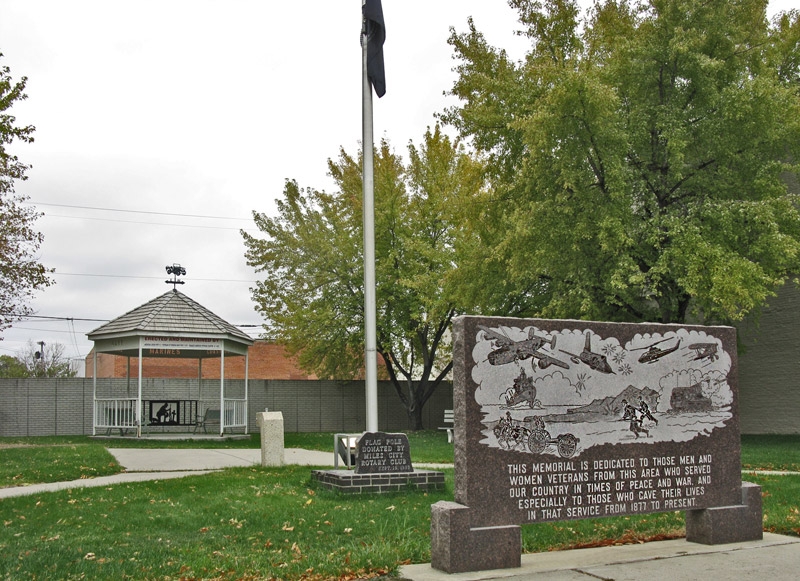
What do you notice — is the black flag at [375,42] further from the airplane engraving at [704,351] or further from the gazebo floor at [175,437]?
the gazebo floor at [175,437]

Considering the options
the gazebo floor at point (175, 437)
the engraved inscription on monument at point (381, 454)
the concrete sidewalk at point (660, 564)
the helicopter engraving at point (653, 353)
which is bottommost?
the gazebo floor at point (175, 437)

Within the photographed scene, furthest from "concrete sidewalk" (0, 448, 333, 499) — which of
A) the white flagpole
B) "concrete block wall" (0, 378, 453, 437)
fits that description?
"concrete block wall" (0, 378, 453, 437)

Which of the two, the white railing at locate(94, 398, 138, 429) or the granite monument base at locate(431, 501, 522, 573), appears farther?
the white railing at locate(94, 398, 138, 429)

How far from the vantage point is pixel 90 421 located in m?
27.4

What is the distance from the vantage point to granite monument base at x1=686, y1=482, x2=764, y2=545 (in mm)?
7277

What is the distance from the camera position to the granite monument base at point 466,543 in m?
6.16

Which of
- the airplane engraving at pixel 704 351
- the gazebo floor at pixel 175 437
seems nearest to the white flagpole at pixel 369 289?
the airplane engraving at pixel 704 351

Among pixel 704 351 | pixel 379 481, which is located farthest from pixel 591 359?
pixel 379 481

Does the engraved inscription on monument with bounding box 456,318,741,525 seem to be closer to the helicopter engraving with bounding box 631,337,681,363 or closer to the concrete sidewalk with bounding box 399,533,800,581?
the helicopter engraving with bounding box 631,337,681,363

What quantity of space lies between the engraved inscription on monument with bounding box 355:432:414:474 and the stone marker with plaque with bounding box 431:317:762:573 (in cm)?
461

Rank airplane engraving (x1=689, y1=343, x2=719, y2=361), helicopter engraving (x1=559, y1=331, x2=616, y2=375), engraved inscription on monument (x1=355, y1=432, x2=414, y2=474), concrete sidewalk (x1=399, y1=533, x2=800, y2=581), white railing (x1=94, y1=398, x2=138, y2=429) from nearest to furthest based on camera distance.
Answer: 1. concrete sidewalk (x1=399, y1=533, x2=800, y2=581)
2. helicopter engraving (x1=559, y1=331, x2=616, y2=375)
3. airplane engraving (x1=689, y1=343, x2=719, y2=361)
4. engraved inscription on monument (x1=355, y1=432, x2=414, y2=474)
5. white railing (x1=94, y1=398, x2=138, y2=429)

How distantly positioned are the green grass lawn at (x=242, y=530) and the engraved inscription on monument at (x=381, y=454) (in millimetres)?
546

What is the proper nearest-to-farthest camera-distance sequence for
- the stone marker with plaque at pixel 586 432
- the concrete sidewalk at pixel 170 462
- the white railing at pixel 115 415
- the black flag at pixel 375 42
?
the stone marker with plaque at pixel 586 432
the concrete sidewalk at pixel 170 462
the black flag at pixel 375 42
the white railing at pixel 115 415

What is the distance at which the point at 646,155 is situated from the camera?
2038cm
